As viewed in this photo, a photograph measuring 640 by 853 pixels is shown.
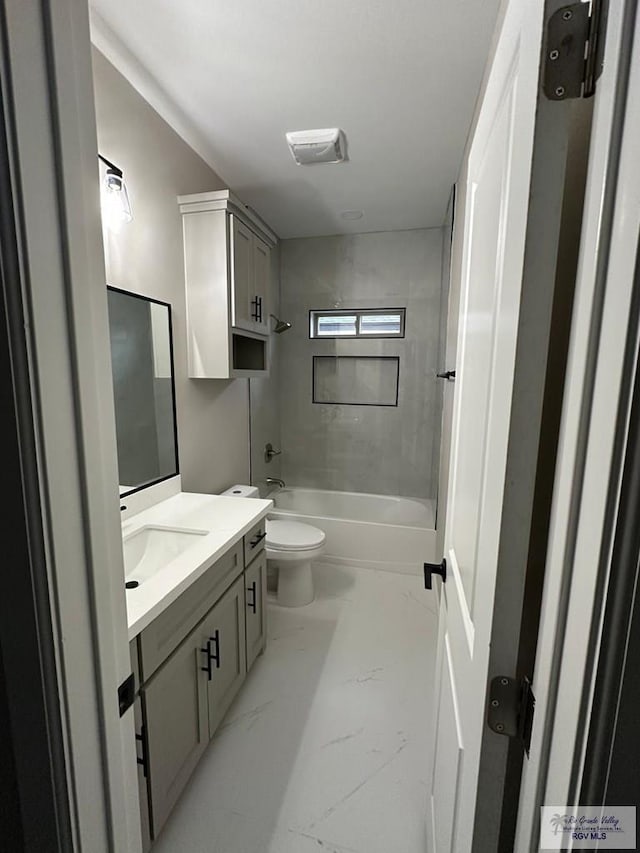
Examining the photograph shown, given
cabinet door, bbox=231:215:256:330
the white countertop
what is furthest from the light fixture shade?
the white countertop

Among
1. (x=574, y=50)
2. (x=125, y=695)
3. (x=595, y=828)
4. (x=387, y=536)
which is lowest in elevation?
(x=387, y=536)

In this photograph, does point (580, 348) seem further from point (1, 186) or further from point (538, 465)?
point (1, 186)

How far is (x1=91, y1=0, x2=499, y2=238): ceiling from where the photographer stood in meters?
1.28

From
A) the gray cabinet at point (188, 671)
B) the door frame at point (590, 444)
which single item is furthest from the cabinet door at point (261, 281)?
the door frame at point (590, 444)

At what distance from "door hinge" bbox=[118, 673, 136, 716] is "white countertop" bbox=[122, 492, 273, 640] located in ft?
0.93

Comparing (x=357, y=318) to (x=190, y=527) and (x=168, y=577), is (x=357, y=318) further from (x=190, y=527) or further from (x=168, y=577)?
(x=168, y=577)

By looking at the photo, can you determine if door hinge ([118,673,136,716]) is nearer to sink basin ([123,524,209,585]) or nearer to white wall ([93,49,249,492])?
sink basin ([123,524,209,585])

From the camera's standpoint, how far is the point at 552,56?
0.45 m

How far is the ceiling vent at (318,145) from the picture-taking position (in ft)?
6.08

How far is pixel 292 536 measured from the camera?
8.09 feet

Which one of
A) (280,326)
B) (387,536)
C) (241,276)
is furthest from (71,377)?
(280,326)

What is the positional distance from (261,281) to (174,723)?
2235mm

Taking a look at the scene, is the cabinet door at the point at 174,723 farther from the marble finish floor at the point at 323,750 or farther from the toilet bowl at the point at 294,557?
the toilet bowl at the point at 294,557

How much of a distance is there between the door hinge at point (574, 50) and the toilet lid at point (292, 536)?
226 cm
